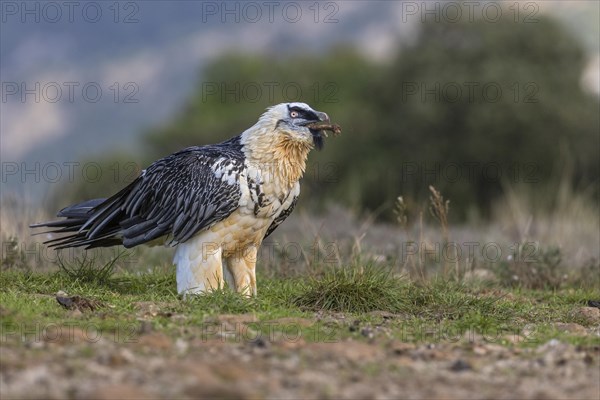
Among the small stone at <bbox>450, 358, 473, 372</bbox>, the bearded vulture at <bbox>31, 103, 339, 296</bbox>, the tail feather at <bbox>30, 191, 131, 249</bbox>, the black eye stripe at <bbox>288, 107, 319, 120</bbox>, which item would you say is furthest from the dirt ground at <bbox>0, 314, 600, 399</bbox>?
the tail feather at <bbox>30, 191, 131, 249</bbox>

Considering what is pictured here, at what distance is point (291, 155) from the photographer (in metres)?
8.73

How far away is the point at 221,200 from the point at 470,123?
20.6 meters

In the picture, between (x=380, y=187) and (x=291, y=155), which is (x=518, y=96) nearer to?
(x=380, y=187)

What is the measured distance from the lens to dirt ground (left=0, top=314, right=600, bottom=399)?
494 cm

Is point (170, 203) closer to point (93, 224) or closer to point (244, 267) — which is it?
point (244, 267)

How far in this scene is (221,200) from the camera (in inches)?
328

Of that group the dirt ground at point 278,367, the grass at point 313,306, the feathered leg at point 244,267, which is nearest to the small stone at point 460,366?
the dirt ground at point 278,367

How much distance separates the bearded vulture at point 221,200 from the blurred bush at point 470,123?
16.0m

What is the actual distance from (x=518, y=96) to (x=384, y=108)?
19.2 ft

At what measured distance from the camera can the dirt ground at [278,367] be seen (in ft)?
16.2

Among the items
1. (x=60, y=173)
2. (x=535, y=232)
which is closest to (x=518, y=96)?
(x=535, y=232)

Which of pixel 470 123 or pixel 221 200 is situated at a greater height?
pixel 221 200

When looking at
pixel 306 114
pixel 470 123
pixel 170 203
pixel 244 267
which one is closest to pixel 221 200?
pixel 170 203

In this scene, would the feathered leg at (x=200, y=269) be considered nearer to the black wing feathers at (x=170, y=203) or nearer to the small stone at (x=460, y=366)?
the black wing feathers at (x=170, y=203)
